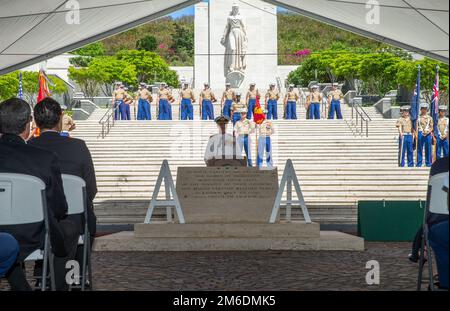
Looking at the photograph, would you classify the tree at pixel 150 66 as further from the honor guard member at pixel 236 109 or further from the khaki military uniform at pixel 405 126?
the khaki military uniform at pixel 405 126

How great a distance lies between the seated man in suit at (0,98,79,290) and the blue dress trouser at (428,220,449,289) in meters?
2.18

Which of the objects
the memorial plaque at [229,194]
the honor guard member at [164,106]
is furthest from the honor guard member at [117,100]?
the memorial plaque at [229,194]

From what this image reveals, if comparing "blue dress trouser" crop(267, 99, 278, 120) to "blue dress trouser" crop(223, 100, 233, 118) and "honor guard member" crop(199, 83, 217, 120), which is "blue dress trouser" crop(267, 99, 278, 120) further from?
"honor guard member" crop(199, 83, 217, 120)

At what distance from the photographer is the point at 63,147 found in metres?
6.55

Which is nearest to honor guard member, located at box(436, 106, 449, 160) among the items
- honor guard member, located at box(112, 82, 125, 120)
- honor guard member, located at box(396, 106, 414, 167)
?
honor guard member, located at box(396, 106, 414, 167)

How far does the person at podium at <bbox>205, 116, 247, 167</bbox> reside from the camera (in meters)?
12.5

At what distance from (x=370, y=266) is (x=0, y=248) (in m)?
5.42

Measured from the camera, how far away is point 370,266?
962cm

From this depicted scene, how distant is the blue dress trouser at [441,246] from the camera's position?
15.4ft

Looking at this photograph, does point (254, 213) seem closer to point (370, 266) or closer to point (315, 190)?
point (370, 266)

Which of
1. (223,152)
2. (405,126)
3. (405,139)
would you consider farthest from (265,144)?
(223,152)

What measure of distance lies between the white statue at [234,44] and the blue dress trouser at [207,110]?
9690mm

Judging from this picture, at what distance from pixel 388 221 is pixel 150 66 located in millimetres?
45104

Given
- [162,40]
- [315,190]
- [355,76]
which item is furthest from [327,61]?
[315,190]
